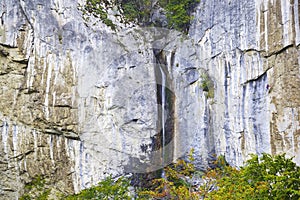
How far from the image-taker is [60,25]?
10828 millimetres

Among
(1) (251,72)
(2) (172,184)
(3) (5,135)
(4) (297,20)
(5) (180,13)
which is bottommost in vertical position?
(2) (172,184)

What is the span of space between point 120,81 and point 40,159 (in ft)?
11.8

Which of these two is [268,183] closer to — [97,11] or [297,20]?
[297,20]

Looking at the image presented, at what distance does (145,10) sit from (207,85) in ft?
12.8

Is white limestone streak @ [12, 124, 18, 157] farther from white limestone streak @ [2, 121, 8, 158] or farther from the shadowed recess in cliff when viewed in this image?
the shadowed recess in cliff

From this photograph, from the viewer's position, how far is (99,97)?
35.2 ft

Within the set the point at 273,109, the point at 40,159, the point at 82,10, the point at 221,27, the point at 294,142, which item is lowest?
the point at 40,159

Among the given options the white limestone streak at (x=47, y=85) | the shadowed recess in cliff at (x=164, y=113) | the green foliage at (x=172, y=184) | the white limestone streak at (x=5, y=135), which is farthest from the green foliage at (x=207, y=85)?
the white limestone streak at (x=5, y=135)

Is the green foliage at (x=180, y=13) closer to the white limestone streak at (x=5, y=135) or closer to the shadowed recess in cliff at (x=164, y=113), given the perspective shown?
the shadowed recess in cliff at (x=164, y=113)

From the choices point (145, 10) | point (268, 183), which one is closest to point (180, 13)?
point (145, 10)

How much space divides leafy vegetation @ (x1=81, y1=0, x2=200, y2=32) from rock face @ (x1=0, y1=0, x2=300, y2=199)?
42cm

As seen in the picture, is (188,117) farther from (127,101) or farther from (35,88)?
(35,88)

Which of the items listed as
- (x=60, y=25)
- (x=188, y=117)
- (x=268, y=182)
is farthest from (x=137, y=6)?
(x=268, y=182)

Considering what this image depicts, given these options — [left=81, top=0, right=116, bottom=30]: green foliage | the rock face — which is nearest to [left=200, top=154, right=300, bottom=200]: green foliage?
the rock face
